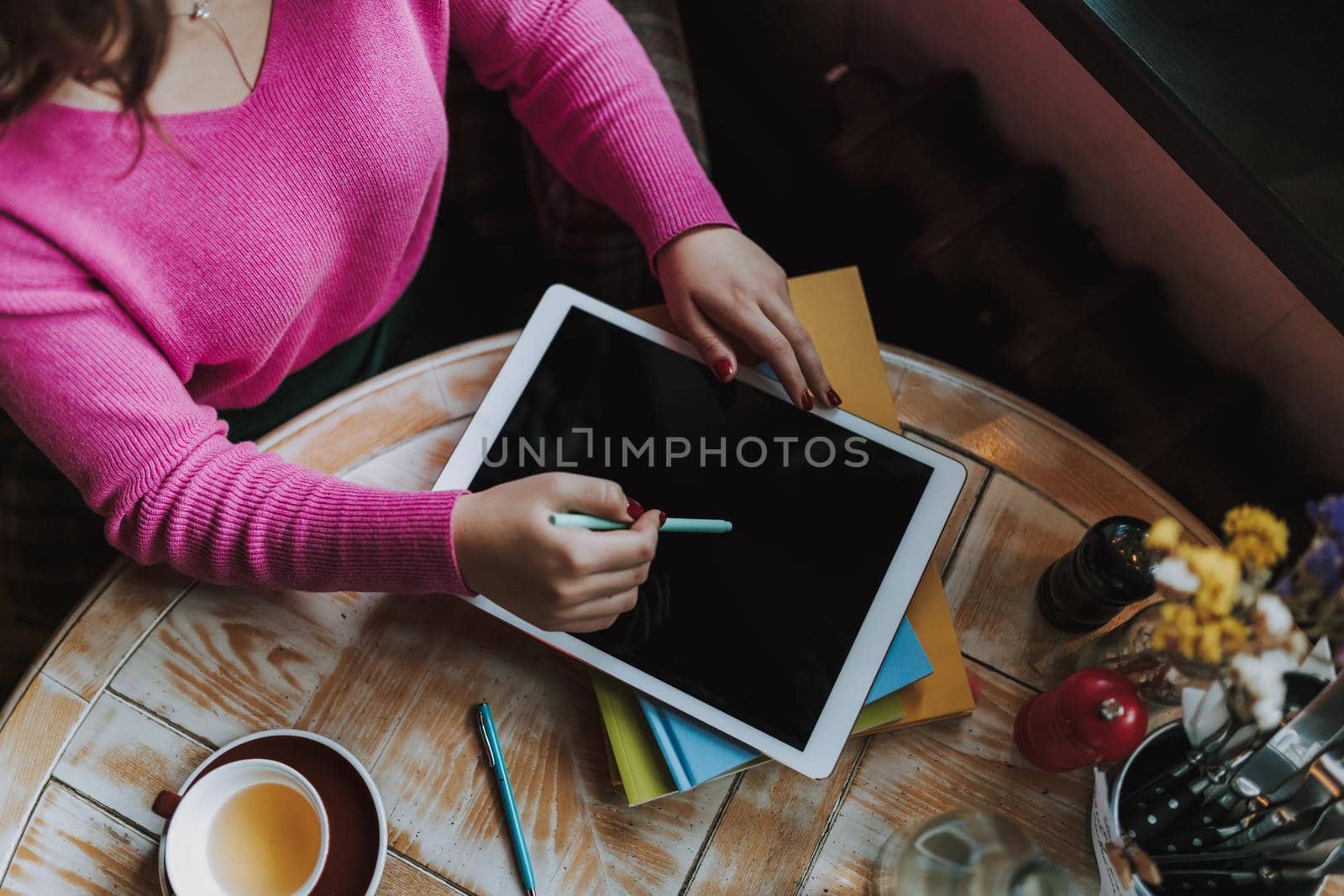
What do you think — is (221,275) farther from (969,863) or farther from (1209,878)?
(1209,878)

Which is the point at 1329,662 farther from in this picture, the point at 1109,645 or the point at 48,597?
the point at 48,597

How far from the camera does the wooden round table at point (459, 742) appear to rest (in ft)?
2.10

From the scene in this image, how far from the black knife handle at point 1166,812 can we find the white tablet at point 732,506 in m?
0.19

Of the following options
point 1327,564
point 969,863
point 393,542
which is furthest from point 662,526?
point 1327,564

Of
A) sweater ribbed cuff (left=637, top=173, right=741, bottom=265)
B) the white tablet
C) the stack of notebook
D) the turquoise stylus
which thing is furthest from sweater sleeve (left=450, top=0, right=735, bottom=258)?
the stack of notebook

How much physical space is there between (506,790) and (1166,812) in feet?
1.43

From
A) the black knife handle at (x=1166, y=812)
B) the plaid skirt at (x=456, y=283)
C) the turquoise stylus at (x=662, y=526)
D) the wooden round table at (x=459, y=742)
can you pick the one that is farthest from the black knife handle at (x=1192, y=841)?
the plaid skirt at (x=456, y=283)

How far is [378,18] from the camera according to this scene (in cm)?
69

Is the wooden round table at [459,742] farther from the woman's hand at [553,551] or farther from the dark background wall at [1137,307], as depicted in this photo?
the dark background wall at [1137,307]

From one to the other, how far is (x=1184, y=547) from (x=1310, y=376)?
0.56 m

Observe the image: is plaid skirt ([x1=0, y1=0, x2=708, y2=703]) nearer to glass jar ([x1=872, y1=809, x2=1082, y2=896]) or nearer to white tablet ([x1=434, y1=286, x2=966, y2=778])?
white tablet ([x1=434, y1=286, x2=966, y2=778])

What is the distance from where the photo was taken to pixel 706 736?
0.64 metres

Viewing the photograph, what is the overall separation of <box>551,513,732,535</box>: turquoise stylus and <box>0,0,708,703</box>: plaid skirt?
39cm

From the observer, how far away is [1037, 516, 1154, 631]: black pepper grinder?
0.62m
